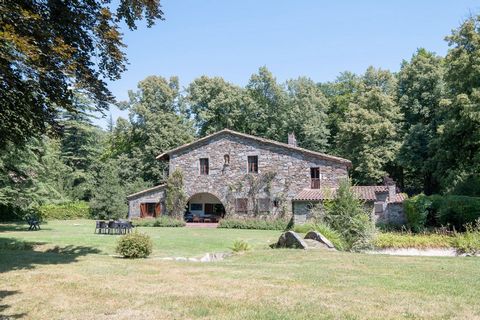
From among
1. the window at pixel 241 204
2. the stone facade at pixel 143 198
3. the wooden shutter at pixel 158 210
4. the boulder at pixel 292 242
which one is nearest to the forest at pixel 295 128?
the stone facade at pixel 143 198

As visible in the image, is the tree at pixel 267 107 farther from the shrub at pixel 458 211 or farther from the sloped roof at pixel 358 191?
the shrub at pixel 458 211

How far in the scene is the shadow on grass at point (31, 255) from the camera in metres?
10.3

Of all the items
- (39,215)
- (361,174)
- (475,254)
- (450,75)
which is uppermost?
(450,75)

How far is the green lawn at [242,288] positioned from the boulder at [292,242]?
1.85 meters

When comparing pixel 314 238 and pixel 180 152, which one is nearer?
pixel 314 238

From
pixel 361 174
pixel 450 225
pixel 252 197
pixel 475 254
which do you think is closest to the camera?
pixel 475 254

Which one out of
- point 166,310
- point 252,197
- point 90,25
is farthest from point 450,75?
point 166,310

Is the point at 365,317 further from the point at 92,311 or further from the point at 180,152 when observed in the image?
the point at 180,152

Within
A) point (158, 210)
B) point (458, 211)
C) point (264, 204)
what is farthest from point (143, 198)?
point (458, 211)

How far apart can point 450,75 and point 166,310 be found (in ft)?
86.0

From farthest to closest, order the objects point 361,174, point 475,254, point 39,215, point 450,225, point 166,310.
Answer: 1. point 361,174
2. point 39,215
3. point 450,225
4. point 475,254
5. point 166,310

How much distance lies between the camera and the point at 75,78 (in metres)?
10.1

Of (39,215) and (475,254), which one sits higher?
(39,215)

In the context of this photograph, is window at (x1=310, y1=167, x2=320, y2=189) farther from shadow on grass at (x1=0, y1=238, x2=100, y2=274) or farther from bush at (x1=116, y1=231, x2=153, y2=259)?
bush at (x1=116, y1=231, x2=153, y2=259)
